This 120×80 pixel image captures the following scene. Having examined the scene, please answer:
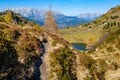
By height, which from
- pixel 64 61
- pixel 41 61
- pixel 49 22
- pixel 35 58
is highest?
pixel 35 58

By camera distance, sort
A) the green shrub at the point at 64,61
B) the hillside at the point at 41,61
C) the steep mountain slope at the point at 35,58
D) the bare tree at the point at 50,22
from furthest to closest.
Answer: the bare tree at the point at 50,22
the green shrub at the point at 64,61
the hillside at the point at 41,61
the steep mountain slope at the point at 35,58

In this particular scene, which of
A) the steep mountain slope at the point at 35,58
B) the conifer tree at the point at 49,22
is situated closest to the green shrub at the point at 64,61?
the steep mountain slope at the point at 35,58

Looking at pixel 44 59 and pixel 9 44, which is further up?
pixel 9 44

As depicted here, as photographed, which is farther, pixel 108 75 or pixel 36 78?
pixel 108 75

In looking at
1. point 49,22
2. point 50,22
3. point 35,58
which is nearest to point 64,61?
point 35,58

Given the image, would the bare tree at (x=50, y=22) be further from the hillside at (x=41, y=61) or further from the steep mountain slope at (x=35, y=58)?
the steep mountain slope at (x=35, y=58)

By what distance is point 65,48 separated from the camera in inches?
2852

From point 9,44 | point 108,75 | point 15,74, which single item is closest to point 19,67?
point 15,74

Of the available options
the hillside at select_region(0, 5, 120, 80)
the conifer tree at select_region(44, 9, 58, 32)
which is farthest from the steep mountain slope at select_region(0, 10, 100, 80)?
the conifer tree at select_region(44, 9, 58, 32)

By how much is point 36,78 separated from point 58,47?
45.4 ft

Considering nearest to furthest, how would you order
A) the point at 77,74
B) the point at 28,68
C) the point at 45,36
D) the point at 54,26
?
the point at 28,68, the point at 77,74, the point at 45,36, the point at 54,26

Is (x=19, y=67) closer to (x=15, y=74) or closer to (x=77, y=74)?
(x=15, y=74)

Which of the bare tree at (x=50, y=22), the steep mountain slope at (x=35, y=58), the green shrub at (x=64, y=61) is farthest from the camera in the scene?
the bare tree at (x=50, y=22)

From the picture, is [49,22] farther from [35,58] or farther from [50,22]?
[35,58]
